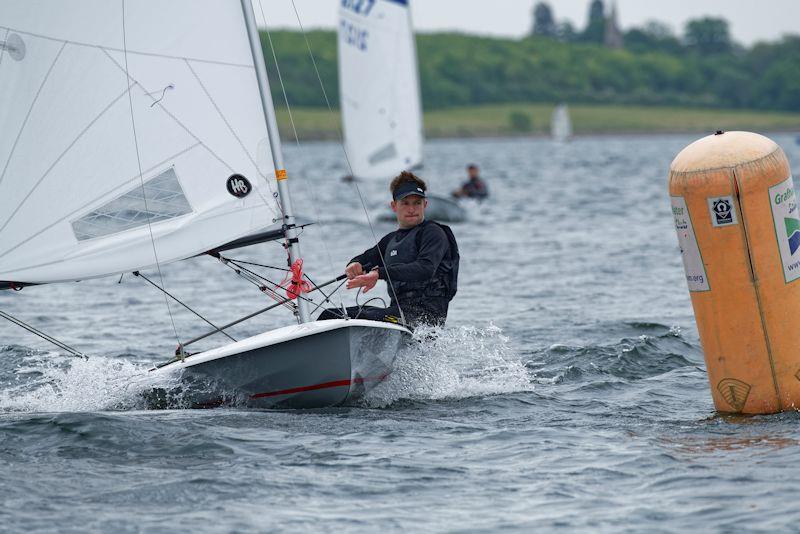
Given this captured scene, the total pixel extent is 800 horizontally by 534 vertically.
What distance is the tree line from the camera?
13125 centimetres

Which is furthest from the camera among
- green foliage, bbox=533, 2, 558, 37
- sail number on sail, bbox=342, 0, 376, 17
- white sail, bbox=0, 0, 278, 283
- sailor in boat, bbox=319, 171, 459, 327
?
green foliage, bbox=533, 2, 558, 37

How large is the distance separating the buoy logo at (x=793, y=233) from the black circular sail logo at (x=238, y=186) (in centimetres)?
328

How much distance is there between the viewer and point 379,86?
89.7 ft

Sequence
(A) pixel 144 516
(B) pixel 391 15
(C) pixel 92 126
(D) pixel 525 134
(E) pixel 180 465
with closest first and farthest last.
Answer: (A) pixel 144 516, (E) pixel 180 465, (C) pixel 92 126, (B) pixel 391 15, (D) pixel 525 134

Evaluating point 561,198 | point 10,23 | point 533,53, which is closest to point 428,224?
point 10,23

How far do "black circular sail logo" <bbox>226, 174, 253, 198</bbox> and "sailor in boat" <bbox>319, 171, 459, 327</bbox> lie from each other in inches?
33.1

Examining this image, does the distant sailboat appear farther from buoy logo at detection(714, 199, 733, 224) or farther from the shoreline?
buoy logo at detection(714, 199, 733, 224)

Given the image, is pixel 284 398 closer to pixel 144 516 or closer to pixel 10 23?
pixel 144 516

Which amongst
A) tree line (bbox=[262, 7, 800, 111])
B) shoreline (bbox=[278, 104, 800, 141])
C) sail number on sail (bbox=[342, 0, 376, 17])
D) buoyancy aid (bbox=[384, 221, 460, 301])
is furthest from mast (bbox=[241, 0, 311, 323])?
tree line (bbox=[262, 7, 800, 111])

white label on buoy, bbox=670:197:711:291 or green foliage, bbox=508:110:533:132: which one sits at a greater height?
green foliage, bbox=508:110:533:132

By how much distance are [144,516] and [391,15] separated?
72.7 ft

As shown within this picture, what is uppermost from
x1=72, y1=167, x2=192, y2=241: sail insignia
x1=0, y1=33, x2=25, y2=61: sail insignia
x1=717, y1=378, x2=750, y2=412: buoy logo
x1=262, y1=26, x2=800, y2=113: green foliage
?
x1=262, y1=26, x2=800, y2=113: green foliage

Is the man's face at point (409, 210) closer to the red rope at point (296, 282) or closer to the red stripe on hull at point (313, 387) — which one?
the red rope at point (296, 282)

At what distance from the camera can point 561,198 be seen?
33094 mm
